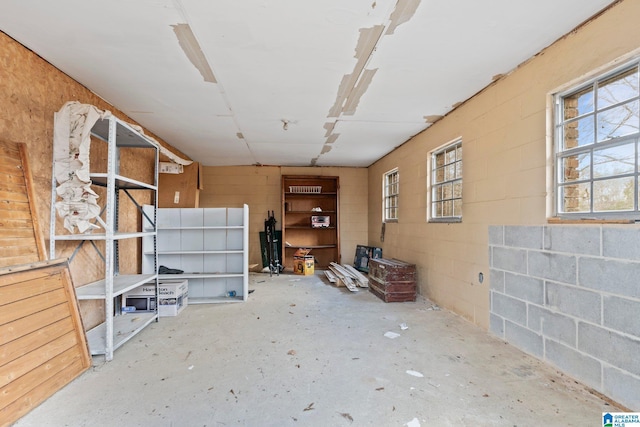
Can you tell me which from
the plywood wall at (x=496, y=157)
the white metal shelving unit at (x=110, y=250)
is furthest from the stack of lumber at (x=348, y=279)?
the white metal shelving unit at (x=110, y=250)

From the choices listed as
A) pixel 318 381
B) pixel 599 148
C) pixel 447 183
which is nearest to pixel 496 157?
pixel 599 148

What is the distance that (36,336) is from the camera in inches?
75.5

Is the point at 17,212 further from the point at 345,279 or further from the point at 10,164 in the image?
the point at 345,279

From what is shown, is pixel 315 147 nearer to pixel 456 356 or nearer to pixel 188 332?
pixel 188 332

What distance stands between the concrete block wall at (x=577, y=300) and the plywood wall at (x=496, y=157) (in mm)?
239

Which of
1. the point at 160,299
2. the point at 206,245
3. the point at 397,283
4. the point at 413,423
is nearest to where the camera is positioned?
the point at 413,423

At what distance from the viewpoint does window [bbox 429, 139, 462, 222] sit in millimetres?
3707

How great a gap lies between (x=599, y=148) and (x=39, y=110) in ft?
13.5

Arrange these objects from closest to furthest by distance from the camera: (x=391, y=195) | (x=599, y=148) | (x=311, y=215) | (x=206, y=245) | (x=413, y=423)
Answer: (x=413, y=423) → (x=599, y=148) → (x=206, y=245) → (x=391, y=195) → (x=311, y=215)

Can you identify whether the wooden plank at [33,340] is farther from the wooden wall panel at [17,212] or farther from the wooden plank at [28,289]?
the wooden wall panel at [17,212]

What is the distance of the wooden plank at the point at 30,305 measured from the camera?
177cm

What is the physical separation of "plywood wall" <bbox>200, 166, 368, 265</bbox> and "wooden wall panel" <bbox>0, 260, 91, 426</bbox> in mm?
4876

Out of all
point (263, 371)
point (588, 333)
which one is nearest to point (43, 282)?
point (263, 371)

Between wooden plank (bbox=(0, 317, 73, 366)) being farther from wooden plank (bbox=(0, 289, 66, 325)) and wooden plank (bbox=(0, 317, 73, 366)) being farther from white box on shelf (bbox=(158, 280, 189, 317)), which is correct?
white box on shelf (bbox=(158, 280, 189, 317))
